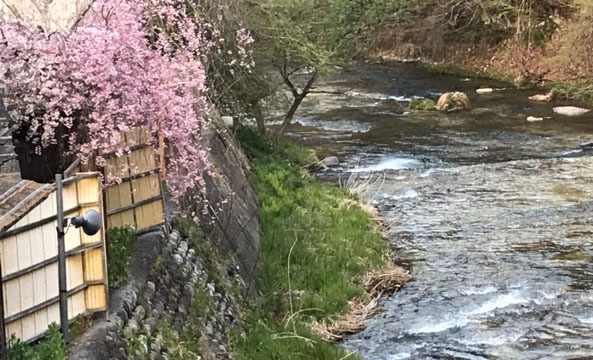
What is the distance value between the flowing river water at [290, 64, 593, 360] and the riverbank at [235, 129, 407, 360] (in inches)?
21.6

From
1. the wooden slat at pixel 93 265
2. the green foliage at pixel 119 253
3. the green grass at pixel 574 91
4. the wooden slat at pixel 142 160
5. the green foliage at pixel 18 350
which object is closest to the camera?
the green foliage at pixel 18 350

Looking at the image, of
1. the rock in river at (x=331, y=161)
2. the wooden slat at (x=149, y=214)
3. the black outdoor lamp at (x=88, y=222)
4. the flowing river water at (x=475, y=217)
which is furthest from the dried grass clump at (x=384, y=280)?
the rock in river at (x=331, y=161)

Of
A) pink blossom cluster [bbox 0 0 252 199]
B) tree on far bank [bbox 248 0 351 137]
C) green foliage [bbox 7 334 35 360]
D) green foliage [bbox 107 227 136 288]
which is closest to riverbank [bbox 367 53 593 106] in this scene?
tree on far bank [bbox 248 0 351 137]

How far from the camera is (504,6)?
31.3m

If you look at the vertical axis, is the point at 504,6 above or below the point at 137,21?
above

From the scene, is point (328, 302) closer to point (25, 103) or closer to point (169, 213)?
point (169, 213)

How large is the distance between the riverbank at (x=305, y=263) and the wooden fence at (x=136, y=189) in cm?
162

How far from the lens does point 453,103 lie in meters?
26.6

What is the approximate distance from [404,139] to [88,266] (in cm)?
1753

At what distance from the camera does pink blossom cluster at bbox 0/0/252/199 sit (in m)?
6.38

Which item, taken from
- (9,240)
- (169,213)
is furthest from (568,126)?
(9,240)

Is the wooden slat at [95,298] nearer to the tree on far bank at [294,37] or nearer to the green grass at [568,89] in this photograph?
the tree on far bank at [294,37]

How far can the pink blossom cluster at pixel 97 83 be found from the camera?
6383 mm

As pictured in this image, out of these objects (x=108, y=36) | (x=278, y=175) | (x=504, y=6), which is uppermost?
(x=504, y=6)
